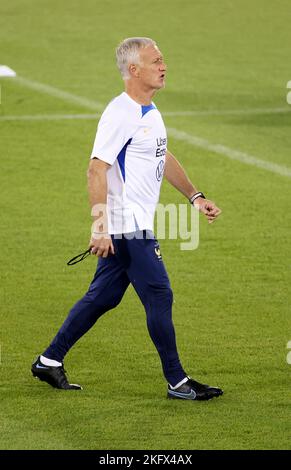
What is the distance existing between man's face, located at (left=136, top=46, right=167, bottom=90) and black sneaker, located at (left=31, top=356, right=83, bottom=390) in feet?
5.64

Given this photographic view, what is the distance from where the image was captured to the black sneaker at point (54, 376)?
30.5 ft

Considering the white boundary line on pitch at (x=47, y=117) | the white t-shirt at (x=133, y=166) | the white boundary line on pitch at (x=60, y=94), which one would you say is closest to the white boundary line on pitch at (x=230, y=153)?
the white boundary line on pitch at (x=47, y=117)

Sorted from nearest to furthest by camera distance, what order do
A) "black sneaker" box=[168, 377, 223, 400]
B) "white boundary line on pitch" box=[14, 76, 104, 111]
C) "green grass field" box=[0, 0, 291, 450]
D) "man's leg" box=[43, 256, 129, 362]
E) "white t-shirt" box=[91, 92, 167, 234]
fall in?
"green grass field" box=[0, 0, 291, 450], "white t-shirt" box=[91, 92, 167, 234], "black sneaker" box=[168, 377, 223, 400], "man's leg" box=[43, 256, 129, 362], "white boundary line on pitch" box=[14, 76, 104, 111]

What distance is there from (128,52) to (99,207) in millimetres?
913

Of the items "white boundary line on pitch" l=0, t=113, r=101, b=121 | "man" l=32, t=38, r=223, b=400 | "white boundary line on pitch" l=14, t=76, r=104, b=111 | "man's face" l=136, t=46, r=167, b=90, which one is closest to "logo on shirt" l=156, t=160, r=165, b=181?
"man" l=32, t=38, r=223, b=400

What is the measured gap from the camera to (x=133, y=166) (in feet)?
29.6

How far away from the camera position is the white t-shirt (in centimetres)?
895

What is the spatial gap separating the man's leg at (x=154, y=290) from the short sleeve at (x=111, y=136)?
1.72ft

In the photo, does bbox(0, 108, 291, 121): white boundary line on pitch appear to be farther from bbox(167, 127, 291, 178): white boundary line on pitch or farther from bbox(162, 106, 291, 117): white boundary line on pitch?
bbox(167, 127, 291, 178): white boundary line on pitch

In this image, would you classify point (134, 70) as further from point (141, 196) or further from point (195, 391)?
point (195, 391)

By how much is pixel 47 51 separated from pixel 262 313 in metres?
14.0

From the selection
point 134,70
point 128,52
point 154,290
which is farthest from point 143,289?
point 128,52

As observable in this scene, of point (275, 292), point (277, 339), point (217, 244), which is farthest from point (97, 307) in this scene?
point (217, 244)

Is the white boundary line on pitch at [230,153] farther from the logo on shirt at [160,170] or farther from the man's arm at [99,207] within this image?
the man's arm at [99,207]
